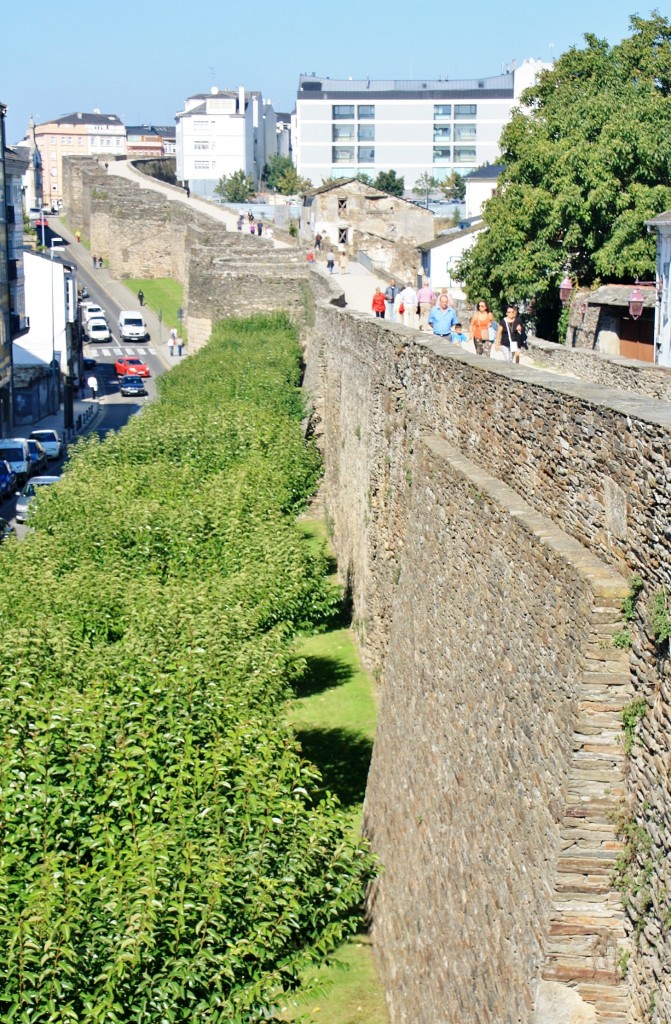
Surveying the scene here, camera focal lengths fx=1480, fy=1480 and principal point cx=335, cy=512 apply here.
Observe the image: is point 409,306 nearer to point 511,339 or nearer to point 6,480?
point 511,339

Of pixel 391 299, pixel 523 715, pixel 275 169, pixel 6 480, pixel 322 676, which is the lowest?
pixel 6 480

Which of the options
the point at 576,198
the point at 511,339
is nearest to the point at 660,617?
the point at 511,339

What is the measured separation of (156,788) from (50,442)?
115 feet

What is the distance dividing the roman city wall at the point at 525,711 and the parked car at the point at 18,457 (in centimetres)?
2426

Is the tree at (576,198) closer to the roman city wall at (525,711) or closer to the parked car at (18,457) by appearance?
the parked car at (18,457)

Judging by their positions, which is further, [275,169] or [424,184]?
[275,169]

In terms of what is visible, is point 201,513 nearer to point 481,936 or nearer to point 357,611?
point 357,611

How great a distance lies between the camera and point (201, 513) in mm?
16016

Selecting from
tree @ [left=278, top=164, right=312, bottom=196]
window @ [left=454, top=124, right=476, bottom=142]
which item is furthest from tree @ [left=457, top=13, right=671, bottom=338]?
window @ [left=454, top=124, right=476, bottom=142]

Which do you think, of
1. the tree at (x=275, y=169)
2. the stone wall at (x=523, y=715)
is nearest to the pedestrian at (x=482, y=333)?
the stone wall at (x=523, y=715)

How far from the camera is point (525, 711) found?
786 cm

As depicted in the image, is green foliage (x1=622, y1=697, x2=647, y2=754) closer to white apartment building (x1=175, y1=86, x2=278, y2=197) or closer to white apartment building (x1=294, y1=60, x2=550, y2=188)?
white apartment building (x1=294, y1=60, x2=550, y2=188)

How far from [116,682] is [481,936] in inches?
140

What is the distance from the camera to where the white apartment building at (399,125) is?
394ft
